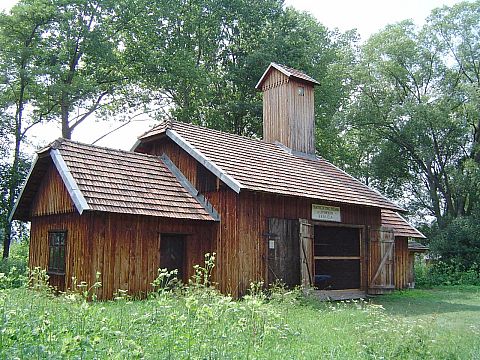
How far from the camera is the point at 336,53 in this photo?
3759 cm

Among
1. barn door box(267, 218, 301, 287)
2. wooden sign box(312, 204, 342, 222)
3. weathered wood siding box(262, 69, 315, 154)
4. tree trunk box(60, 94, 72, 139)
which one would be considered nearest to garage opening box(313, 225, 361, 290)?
wooden sign box(312, 204, 342, 222)

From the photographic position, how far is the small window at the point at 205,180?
15750 mm

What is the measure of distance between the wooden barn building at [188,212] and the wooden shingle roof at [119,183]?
0.12 feet

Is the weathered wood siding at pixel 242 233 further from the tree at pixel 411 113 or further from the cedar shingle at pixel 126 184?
the tree at pixel 411 113

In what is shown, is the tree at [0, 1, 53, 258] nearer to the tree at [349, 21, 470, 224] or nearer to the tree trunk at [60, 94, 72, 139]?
the tree trunk at [60, 94, 72, 139]

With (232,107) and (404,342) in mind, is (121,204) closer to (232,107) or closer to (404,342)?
(404,342)

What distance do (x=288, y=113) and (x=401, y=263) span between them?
8419mm

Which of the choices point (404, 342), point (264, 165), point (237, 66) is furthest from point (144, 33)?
point (404, 342)

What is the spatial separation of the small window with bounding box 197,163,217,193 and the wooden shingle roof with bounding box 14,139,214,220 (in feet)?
1.40

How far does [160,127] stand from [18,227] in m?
13.2

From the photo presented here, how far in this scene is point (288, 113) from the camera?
20562mm

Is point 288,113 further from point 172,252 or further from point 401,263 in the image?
point 401,263

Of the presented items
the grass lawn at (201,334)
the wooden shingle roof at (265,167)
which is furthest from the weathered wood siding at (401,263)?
the grass lawn at (201,334)

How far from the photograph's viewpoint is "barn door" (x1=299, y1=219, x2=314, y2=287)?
16.0m
